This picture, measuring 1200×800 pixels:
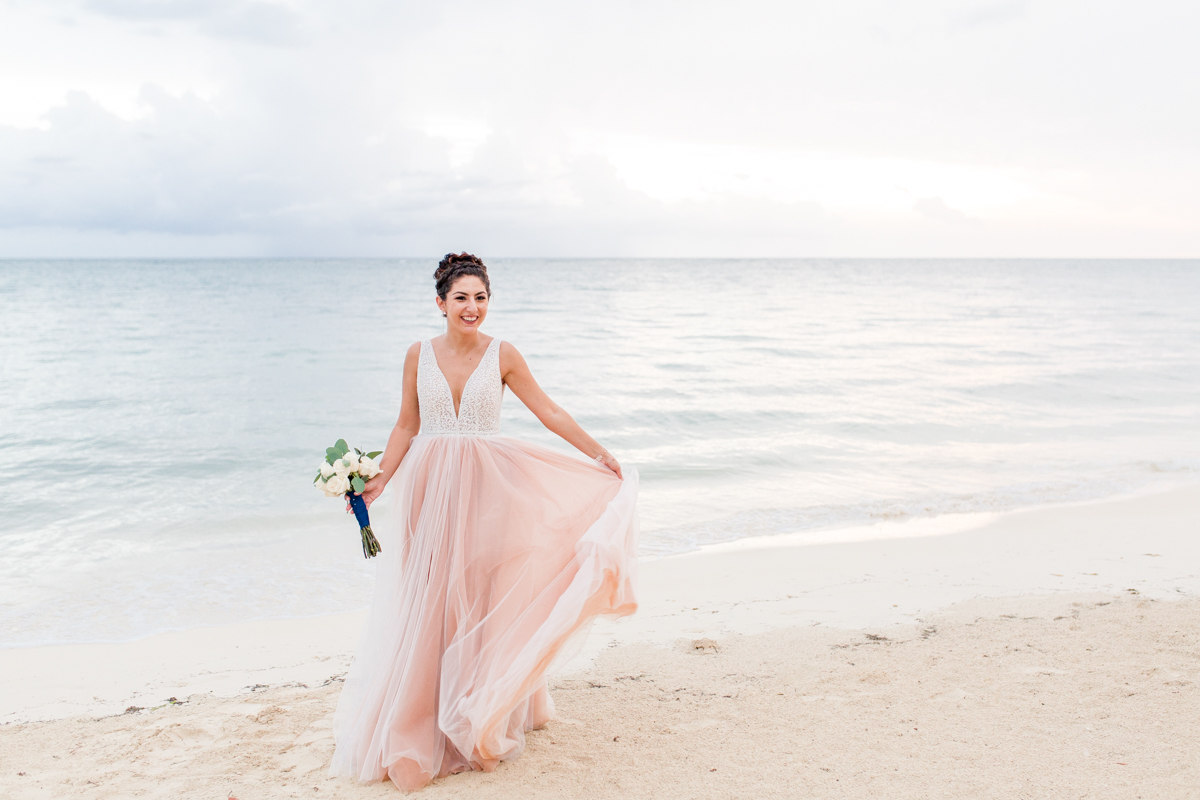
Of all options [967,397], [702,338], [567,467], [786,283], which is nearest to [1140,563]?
[567,467]

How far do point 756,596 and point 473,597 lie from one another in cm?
330

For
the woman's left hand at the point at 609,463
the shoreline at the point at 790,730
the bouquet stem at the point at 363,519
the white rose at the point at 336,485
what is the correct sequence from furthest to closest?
the woman's left hand at the point at 609,463 → the bouquet stem at the point at 363,519 → the white rose at the point at 336,485 → the shoreline at the point at 790,730

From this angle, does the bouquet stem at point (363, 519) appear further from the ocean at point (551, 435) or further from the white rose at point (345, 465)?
the ocean at point (551, 435)

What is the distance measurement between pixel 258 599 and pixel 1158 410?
16753 millimetres

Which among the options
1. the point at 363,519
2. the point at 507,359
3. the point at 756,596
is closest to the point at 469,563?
the point at 363,519

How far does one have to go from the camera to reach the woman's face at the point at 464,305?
378 cm

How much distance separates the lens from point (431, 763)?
142 inches

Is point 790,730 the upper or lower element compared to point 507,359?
lower

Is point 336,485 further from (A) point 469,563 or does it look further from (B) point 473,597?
(B) point 473,597

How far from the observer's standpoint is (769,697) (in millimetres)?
4352

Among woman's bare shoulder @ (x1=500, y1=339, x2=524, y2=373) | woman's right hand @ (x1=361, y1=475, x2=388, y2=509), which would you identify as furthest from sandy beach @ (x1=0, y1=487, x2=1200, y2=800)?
woman's bare shoulder @ (x1=500, y1=339, x2=524, y2=373)

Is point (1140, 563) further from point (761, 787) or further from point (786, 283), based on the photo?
point (786, 283)

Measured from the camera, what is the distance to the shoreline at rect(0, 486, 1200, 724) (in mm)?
5160

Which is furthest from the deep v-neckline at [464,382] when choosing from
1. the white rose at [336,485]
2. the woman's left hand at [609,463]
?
the woman's left hand at [609,463]
